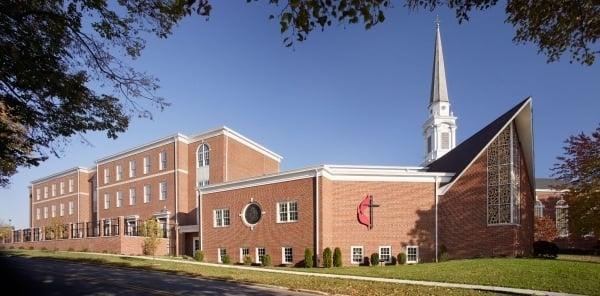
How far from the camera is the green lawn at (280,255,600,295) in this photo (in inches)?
681

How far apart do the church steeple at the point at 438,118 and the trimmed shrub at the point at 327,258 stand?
128 ft

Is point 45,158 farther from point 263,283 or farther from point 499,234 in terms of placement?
point 499,234

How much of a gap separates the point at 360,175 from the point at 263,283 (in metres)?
A: 14.9

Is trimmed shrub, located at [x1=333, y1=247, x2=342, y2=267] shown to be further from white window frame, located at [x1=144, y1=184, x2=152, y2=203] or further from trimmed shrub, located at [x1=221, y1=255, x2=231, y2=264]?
white window frame, located at [x1=144, y1=184, x2=152, y2=203]

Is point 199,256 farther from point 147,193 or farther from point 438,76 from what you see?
point 438,76

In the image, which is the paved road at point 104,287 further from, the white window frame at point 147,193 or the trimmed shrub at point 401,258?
the white window frame at point 147,193

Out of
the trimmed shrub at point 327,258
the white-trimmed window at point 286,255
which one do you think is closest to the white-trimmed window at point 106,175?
the white-trimmed window at point 286,255

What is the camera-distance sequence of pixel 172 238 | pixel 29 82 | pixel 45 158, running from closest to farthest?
1. pixel 29 82
2. pixel 45 158
3. pixel 172 238

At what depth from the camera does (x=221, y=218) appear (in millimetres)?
36594

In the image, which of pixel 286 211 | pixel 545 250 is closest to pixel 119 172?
pixel 286 211

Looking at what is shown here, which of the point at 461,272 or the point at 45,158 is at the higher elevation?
the point at 45,158

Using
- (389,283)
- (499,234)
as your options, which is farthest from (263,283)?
(499,234)

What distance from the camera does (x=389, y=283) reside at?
18.4 meters

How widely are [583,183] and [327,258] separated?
1617 cm
